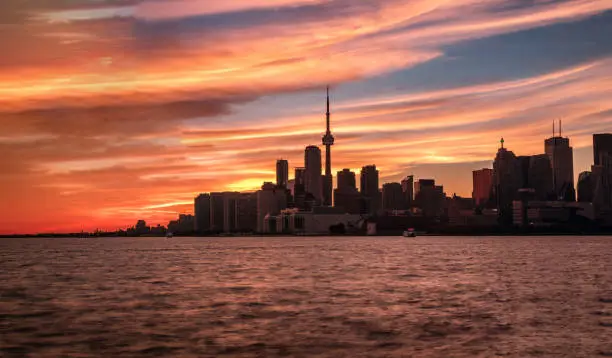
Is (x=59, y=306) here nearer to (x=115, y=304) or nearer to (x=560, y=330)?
(x=115, y=304)

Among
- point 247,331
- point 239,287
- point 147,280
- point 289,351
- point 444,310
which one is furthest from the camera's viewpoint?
point 147,280

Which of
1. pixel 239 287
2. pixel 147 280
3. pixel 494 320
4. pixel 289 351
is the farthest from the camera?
pixel 147 280

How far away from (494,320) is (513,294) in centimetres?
2337

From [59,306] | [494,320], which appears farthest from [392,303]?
[59,306]

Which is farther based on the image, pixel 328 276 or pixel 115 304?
pixel 328 276

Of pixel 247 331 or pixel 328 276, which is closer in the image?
pixel 247 331

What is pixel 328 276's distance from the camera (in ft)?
359

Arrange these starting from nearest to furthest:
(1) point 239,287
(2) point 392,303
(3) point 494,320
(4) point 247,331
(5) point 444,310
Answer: (4) point 247,331 < (3) point 494,320 < (5) point 444,310 < (2) point 392,303 < (1) point 239,287

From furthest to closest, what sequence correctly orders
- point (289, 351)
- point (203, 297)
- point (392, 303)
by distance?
point (203, 297) → point (392, 303) → point (289, 351)

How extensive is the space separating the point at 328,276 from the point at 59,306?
153ft

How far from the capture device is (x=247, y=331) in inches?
2034

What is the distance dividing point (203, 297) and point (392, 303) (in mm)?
19239

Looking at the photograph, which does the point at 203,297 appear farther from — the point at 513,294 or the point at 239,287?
the point at 513,294

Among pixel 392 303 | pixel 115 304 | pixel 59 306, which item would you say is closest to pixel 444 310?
pixel 392 303
